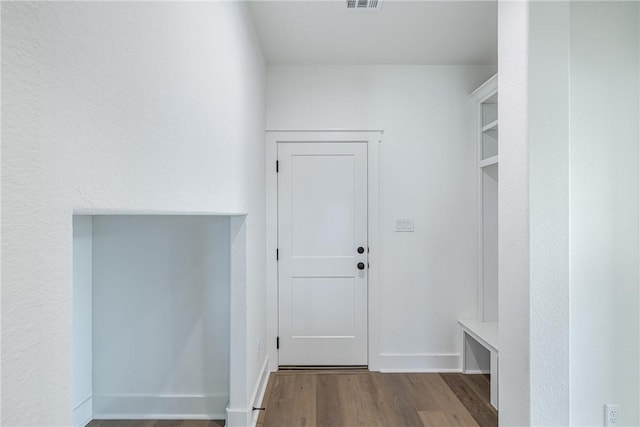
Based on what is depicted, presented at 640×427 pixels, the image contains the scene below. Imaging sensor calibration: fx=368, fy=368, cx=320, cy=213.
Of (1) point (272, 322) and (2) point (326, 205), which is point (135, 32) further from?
(1) point (272, 322)

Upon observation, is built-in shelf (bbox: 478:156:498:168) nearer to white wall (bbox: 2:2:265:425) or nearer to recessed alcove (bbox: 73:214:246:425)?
recessed alcove (bbox: 73:214:246:425)

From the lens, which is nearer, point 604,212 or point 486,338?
point 604,212

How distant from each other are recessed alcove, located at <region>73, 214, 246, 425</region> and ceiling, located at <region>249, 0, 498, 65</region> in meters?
1.39

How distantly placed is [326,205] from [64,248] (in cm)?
269

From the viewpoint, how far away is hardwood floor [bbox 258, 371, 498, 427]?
239cm

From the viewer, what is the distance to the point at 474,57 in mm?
3055

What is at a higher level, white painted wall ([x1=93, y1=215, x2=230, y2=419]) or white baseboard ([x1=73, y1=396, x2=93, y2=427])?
white painted wall ([x1=93, y1=215, x2=230, y2=419])

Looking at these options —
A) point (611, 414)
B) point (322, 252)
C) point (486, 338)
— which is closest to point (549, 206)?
point (611, 414)

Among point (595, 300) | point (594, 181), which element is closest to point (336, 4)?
point (594, 181)

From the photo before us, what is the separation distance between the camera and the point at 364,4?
7.41ft

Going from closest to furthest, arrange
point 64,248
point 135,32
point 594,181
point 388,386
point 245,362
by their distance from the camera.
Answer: point 64,248
point 135,32
point 594,181
point 245,362
point 388,386

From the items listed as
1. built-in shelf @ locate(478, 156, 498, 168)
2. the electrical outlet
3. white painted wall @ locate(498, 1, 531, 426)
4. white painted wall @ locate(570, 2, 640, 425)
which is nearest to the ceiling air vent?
white painted wall @ locate(498, 1, 531, 426)

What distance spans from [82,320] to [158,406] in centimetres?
73

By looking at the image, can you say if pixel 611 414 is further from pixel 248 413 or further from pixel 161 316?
pixel 161 316
